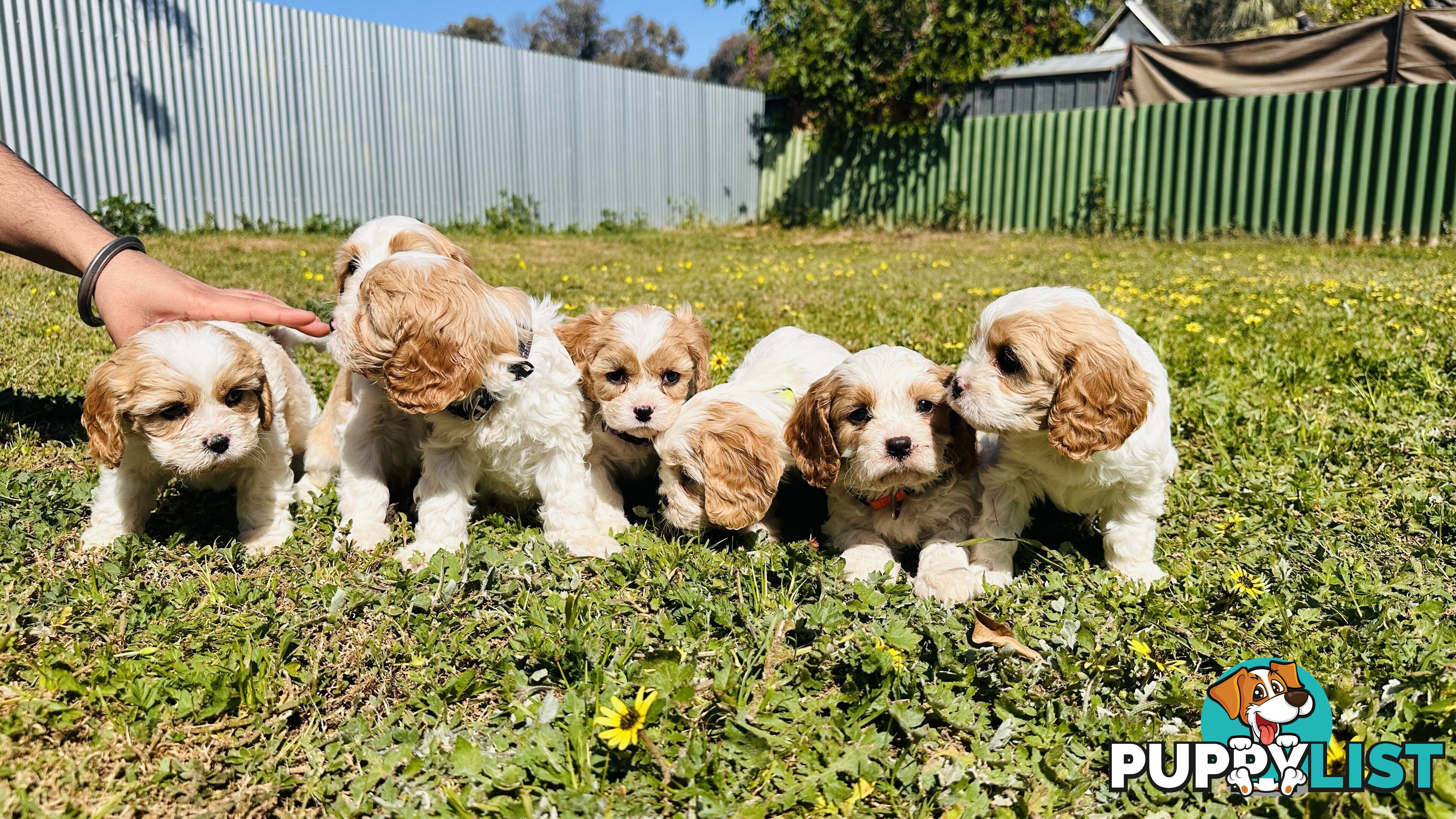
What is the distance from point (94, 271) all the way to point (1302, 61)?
19344mm

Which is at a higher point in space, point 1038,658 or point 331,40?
point 331,40

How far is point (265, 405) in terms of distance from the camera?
3662 millimetres

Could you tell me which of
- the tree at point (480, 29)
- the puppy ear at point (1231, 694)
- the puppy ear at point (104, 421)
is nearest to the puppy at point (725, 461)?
the puppy ear at point (1231, 694)

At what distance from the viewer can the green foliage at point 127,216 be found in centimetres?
1352

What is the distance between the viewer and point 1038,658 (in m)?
2.79

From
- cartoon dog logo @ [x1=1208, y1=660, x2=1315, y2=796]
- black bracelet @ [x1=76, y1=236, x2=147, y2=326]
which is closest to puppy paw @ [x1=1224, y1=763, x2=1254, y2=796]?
cartoon dog logo @ [x1=1208, y1=660, x2=1315, y2=796]

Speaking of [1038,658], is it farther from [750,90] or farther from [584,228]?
[750,90]

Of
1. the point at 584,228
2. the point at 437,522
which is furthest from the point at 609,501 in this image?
the point at 584,228

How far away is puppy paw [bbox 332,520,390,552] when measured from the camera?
12.2ft

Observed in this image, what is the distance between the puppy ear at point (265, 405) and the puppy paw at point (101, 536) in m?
0.67

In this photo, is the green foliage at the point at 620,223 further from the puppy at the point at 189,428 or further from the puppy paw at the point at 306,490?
the puppy at the point at 189,428

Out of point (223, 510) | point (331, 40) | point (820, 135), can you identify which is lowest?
point (223, 510)

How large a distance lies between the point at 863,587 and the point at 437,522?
1.79m

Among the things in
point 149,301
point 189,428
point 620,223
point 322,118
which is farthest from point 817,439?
point 620,223
